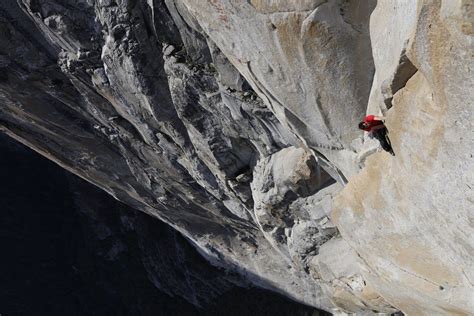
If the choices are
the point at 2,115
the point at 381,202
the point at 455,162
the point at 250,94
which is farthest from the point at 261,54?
the point at 2,115

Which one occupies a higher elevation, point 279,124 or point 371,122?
point 371,122

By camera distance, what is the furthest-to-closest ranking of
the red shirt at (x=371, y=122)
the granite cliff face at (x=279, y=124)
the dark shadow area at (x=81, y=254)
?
the dark shadow area at (x=81, y=254)
the red shirt at (x=371, y=122)
the granite cliff face at (x=279, y=124)

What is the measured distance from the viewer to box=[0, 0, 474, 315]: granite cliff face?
17.3 ft

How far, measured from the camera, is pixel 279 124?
828cm

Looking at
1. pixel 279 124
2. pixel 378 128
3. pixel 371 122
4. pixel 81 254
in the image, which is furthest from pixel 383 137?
pixel 81 254

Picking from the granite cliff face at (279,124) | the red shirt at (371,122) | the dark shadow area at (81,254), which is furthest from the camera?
the dark shadow area at (81,254)

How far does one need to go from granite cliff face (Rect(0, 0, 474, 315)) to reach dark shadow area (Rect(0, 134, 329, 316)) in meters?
2.33

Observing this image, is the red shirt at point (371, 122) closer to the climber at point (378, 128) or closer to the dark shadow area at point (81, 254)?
the climber at point (378, 128)

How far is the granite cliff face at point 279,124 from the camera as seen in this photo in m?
5.26

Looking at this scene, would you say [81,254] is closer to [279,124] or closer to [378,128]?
[279,124]

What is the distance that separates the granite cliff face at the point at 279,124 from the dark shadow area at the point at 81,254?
233 cm

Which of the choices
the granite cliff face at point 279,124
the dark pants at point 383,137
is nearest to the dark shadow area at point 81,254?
the granite cliff face at point 279,124

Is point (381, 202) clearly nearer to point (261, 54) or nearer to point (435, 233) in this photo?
point (435, 233)

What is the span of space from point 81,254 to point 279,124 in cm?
1302
